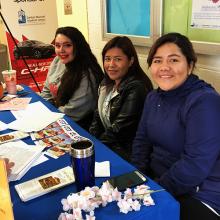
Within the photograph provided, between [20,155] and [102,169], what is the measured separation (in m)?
0.37

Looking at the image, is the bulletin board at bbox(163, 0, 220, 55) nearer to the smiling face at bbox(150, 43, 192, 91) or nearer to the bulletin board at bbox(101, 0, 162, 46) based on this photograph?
the bulletin board at bbox(101, 0, 162, 46)

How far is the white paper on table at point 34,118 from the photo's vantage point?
151 centimetres

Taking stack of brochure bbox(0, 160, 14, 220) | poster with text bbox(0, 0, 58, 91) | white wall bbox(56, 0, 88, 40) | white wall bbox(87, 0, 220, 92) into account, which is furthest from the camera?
poster with text bbox(0, 0, 58, 91)

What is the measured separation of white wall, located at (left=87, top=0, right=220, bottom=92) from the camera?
1782mm

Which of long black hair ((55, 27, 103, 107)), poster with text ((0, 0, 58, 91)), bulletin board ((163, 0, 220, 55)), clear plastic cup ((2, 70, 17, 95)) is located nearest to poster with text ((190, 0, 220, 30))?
bulletin board ((163, 0, 220, 55))

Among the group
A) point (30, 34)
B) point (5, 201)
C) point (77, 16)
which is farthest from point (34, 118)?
point (30, 34)

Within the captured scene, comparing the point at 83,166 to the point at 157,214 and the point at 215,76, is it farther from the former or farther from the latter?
the point at 215,76

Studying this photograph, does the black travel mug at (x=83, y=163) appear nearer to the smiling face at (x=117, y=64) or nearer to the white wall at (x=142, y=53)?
the smiling face at (x=117, y=64)

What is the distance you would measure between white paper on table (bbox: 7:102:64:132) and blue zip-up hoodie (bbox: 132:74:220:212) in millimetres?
569

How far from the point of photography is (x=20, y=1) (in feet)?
11.1

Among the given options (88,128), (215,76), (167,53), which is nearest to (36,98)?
(88,128)

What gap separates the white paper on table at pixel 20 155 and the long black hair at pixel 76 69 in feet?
3.04

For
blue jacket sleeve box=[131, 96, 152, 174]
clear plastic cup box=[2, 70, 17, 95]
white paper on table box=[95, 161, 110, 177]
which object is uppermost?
clear plastic cup box=[2, 70, 17, 95]

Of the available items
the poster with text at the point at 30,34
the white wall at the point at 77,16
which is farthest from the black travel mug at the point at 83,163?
the poster with text at the point at 30,34
